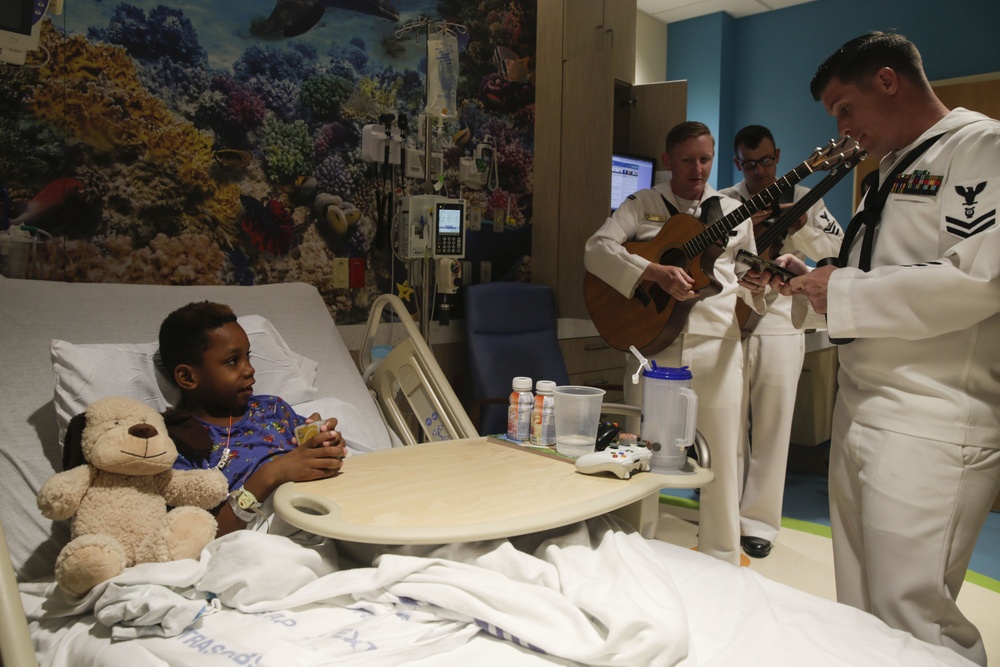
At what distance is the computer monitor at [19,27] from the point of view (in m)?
1.88

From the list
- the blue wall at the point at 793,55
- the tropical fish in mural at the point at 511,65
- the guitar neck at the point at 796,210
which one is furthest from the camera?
the blue wall at the point at 793,55

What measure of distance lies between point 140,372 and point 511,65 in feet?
8.43

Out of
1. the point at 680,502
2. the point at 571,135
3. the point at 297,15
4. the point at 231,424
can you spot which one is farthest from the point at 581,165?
the point at 231,424

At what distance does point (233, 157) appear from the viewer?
2.58 m

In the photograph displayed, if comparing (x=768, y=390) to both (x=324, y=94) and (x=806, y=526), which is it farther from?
(x=324, y=94)

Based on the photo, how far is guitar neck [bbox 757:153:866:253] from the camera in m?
2.23

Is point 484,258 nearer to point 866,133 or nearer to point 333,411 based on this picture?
point 333,411

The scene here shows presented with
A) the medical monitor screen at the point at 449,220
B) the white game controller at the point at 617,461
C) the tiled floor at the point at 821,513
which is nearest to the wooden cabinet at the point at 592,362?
the medical monitor screen at the point at 449,220

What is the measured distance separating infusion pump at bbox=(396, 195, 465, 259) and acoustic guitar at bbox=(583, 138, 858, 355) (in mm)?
676

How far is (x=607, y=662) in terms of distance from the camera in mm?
1055

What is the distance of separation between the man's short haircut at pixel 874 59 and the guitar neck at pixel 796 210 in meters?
0.43

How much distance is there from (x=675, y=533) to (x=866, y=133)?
1959 mm

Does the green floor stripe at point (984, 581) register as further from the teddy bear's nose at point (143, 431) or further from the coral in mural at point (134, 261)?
the coral in mural at point (134, 261)

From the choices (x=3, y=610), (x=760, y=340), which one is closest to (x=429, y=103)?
(x=760, y=340)
